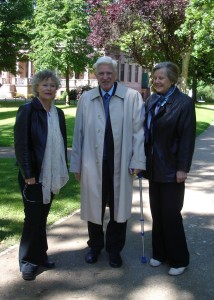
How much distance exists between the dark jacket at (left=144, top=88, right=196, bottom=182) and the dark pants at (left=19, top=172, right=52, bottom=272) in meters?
1.13

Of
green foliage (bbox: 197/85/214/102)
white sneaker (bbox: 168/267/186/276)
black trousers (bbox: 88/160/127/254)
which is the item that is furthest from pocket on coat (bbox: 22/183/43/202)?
green foliage (bbox: 197/85/214/102)

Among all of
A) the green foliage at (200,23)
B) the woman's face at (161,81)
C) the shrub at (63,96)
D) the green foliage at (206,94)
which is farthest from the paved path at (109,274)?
the green foliage at (206,94)

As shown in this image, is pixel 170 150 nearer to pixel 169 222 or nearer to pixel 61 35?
pixel 169 222

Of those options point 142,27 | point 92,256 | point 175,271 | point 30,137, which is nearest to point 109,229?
point 92,256

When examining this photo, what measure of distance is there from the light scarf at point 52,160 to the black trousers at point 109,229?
46 centimetres

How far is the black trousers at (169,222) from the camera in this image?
4039 millimetres

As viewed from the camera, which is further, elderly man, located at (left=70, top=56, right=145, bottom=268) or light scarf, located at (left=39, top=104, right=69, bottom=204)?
elderly man, located at (left=70, top=56, right=145, bottom=268)

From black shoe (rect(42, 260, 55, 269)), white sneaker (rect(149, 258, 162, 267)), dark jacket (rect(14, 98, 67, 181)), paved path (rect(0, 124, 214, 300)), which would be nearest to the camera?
paved path (rect(0, 124, 214, 300))

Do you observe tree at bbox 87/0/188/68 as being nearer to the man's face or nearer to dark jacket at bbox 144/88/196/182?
the man's face

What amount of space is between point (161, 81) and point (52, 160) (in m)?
1.29

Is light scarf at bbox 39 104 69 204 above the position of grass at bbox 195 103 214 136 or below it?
above

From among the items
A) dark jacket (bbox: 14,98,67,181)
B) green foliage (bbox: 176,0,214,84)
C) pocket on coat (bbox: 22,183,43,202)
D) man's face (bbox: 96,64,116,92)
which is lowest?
pocket on coat (bbox: 22,183,43,202)

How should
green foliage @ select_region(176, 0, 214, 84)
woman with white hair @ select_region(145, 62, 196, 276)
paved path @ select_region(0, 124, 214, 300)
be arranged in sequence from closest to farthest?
paved path @ select_region(0, 124, 214, 300) < woman with white hair @ select_region(145, 62, 196, 276) < green foliage @ select_region(176, 0, 214, 84)

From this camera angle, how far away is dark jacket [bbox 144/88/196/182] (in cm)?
388
